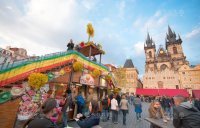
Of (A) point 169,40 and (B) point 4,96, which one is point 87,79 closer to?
(B) point 4,96

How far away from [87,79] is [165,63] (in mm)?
59694

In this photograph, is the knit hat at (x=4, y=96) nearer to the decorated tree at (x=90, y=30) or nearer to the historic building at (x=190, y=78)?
the decorated tree at (x=90, y=30)

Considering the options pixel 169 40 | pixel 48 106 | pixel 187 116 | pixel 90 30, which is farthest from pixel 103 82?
pixel 169 40

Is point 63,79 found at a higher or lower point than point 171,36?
lower

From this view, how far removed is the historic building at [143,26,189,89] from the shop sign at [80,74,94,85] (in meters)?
45.3

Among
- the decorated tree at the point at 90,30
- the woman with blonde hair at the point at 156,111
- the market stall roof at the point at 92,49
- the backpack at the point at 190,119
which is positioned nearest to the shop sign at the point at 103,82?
the market stall roof at the point at 92,49

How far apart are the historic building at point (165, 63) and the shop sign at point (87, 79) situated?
4529cm

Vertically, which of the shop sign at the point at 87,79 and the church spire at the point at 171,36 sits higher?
the church spire at the point at 171,36

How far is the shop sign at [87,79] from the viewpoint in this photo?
976cm

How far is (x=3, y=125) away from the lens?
512cm

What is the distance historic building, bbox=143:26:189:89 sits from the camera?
1913 inches

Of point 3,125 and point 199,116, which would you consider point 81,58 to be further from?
point 199,116

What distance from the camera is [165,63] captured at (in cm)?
5831

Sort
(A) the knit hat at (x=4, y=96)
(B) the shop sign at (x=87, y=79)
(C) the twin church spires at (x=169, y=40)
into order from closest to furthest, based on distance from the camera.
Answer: (A) the knit hat at (x=4, y=96), (B) the shop sign at (x=87, y=79), (C) the twin church spires at (x=169, y=40)
